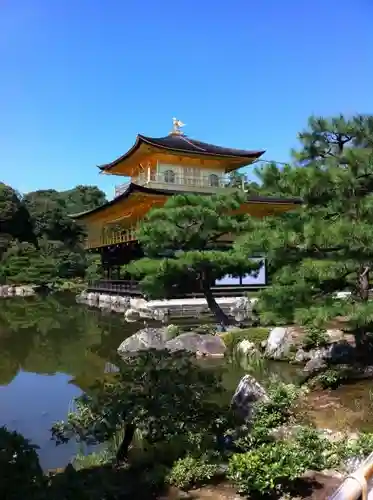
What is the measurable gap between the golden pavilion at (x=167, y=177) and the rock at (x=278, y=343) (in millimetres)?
10131

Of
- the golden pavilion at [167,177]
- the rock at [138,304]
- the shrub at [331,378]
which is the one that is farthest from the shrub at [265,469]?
the golden pavilion at [167,177]

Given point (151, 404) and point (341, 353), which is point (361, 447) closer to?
point (151, 404)

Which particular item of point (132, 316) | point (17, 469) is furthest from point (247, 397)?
point (132, 316)

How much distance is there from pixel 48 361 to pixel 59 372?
115 centimetres

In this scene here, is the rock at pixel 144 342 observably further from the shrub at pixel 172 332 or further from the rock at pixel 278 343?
the rock at pixel 278 343

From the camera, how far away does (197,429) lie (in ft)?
13.0

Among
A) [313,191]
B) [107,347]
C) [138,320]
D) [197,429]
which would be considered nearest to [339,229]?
[313,191]

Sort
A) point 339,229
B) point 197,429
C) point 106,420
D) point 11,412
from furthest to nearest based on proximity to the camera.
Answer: point 11,412
point 339,229
point 197,429
point 106,420

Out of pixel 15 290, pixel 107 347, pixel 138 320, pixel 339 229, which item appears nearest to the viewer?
pixel 339 229

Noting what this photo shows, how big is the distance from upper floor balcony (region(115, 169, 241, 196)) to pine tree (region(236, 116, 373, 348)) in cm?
1464

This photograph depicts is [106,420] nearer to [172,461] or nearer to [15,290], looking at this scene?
[172,461]

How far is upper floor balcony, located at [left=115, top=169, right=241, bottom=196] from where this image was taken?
21188 millimetres

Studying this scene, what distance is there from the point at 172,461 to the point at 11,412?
3.71 metres

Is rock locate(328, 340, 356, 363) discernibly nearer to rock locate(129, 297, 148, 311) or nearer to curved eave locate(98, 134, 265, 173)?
rock locate(129, 297, 148, 311)
